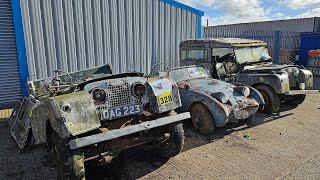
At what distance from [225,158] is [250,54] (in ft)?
13.6

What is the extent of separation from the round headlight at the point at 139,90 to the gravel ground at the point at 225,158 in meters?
1.23

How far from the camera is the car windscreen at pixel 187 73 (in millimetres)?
6363

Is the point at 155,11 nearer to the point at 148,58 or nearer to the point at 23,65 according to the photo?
the point at 148,58

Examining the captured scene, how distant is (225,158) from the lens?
4480mm

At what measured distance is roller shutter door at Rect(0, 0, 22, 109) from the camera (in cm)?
718

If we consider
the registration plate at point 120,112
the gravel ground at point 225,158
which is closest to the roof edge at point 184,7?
the gravel ground at point 225,158

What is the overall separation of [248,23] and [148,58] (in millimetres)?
15549

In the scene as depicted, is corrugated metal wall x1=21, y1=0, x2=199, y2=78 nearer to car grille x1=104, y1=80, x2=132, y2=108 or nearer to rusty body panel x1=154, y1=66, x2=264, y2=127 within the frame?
rusty body panel x1=154, y1=66, x2=264, y2=127

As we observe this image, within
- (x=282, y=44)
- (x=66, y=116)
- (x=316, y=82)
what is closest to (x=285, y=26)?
(x=282, y=44)

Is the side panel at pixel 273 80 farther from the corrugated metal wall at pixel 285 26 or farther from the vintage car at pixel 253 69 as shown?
the corrugated metal wall at pixel 285 26

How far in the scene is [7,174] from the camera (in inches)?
157

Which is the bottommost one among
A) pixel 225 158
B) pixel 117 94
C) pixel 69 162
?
pixel 225 158

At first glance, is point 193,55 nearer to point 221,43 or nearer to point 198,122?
point 221,43

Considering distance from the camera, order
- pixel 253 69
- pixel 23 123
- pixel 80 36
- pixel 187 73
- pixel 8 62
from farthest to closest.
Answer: pixel 80 36 < pixel 8 62 < pixel 253 69 < pixel 187 73 < pixel 23 123
